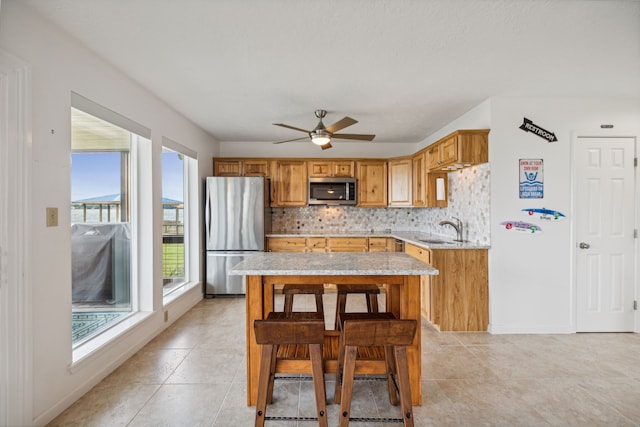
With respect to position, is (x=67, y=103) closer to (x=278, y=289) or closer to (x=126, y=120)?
(x=126, y=120)

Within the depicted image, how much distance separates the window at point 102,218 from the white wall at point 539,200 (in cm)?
357

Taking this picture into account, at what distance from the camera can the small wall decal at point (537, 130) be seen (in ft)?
10.5

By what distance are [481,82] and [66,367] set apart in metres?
3.86

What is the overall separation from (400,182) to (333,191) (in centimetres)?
107

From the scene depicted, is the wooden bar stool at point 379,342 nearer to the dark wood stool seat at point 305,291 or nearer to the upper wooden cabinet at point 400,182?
the dark wood stool seat at point 305,291

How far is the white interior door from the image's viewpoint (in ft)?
10.5

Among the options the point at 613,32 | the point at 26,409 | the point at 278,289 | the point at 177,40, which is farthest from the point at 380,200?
the point at 26,409

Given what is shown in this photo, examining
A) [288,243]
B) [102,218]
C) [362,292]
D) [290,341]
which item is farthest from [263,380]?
[288,243]

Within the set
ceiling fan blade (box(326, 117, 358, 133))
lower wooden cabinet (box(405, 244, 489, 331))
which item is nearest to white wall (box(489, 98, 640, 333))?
lower wooden cabinet (box(405, 244, 489, 331))

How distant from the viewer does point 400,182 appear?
4.97 meters

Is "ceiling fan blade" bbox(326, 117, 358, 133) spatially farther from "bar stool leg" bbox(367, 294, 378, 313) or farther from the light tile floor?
the light tile floor

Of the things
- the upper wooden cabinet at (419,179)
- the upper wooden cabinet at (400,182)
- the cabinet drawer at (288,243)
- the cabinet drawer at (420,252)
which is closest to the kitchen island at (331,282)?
the cabinet drawer at (420,252)

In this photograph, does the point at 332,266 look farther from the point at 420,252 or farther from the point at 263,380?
the point at 420,252

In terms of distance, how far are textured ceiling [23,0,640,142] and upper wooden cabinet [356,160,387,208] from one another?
171 cm
